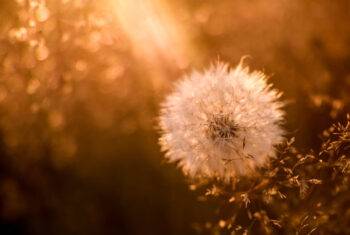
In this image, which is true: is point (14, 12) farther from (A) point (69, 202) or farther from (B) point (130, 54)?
(A) point (69, 202)

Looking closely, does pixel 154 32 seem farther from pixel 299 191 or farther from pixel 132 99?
pixel 299 191

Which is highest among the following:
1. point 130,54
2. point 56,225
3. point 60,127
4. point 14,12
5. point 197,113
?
point 130,54

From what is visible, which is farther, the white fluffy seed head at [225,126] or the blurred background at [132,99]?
the blurred background at [132,99]

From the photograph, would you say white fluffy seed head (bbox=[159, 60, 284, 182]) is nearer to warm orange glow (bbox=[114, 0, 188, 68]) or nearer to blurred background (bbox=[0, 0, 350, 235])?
blurred background (bbox=[0, 0, 350, 235])

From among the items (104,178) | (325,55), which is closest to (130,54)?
(104,178)

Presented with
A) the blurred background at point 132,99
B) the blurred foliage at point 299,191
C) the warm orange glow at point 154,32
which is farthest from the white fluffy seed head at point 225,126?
the warm orange glow at point 154,32

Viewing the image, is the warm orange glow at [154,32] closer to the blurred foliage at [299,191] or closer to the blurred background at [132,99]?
the blurred background at [132,99]

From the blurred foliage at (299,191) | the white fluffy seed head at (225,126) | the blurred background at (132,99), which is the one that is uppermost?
the blurred background at (132,99)
